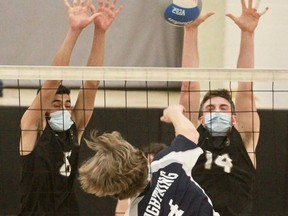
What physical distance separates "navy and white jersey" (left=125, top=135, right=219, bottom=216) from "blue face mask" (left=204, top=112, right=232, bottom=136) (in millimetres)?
1557

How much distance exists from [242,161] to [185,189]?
5.72 feet

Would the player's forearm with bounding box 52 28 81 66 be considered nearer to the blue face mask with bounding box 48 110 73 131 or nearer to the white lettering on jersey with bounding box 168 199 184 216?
the blue face mask with bounding box 48 110 73 131

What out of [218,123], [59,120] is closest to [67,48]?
[59,120]

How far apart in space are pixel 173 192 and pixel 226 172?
5.77ft

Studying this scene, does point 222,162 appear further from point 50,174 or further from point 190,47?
point 50,174

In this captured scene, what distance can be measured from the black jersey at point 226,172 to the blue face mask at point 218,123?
3 centimetres

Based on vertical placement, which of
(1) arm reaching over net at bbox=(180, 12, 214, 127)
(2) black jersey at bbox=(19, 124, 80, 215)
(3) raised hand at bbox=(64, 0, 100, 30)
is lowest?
(2) black jersey at bbox=(19, 124, 80, 215)

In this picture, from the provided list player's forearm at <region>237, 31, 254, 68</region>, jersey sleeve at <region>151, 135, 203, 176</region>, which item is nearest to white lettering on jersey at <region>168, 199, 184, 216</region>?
jersey sleeve at <region>151, 135, 203, 176</region>

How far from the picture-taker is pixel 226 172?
4.96 m

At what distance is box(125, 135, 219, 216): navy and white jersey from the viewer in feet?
10.6

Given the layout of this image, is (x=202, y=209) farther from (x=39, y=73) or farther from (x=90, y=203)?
(x=90, y=203)

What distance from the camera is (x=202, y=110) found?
16.1 ft

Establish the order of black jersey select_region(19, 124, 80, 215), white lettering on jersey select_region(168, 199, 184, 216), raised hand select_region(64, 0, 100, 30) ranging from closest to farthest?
white lettering on jersey select_region(168, 199, 184, 216) → raised hand select_region(64, 0, 100, 30) → black jersey select_region(19, 124, 80, 215)

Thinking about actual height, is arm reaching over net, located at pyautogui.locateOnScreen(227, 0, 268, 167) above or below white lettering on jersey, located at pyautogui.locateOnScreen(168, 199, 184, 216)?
above
